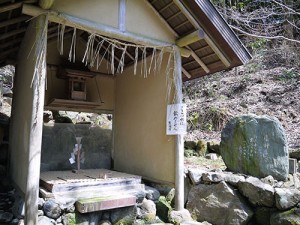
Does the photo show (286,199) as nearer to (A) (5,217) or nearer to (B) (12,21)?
(A) (5,217)

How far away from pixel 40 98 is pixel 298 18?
12246 mm

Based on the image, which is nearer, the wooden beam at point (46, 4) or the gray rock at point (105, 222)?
the wooden beam at point (46, 4)

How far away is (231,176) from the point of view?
16.6 ft

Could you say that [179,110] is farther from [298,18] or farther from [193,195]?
[298,18]

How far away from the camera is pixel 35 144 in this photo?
3727mm

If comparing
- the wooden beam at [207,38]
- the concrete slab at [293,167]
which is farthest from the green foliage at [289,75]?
the wooden beam at [207,38]

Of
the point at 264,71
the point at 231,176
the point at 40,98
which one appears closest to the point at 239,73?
the point at 264,71

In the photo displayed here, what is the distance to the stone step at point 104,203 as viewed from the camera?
4056 millimetres

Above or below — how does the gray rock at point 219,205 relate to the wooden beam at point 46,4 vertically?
below

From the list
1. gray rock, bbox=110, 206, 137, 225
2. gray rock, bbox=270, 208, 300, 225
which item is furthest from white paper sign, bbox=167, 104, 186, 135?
gray rock, bbox=270, 208, 300, 225

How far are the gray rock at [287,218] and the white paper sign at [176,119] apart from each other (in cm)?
204

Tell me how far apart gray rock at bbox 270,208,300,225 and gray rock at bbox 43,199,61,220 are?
3394 mm

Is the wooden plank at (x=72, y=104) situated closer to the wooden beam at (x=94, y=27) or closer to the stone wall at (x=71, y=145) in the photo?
the stone wall at (x=71, y=145)

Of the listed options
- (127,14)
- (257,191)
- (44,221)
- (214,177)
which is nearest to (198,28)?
(127,14)
